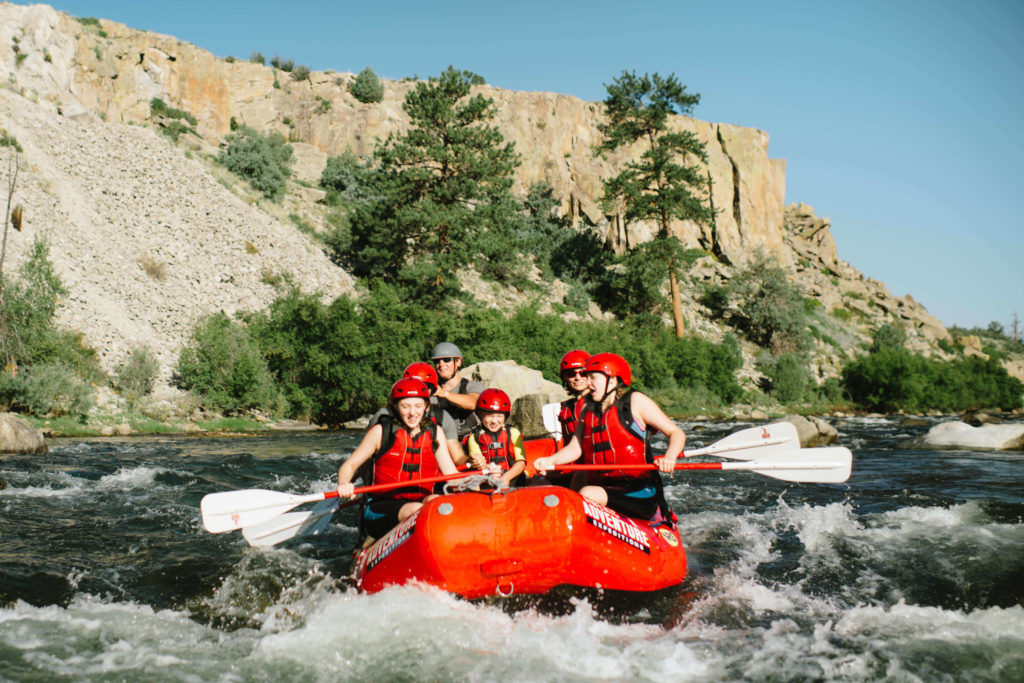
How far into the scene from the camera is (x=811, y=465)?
19.4ft

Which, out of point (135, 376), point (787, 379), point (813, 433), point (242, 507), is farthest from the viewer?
point (787, 379)

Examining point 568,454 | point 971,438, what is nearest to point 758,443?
point 568,454

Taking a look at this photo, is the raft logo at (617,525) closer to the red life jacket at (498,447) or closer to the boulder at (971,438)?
the red life jacket at (498,447)

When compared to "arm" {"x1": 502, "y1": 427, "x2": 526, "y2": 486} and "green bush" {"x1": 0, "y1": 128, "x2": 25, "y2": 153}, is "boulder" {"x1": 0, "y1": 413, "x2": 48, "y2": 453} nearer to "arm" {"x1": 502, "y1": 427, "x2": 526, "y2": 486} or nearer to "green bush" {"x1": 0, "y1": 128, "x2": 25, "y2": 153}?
"arm" {"x1": 502, "y1": 427, "x2": 526, "y2": 486}

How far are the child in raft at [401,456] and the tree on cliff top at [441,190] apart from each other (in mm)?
17786

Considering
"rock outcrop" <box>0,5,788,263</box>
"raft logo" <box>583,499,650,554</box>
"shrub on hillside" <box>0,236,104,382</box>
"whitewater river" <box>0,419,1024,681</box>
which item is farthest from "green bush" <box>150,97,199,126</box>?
"raft logo" <box>583,499,650,554</box>

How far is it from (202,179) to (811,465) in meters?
26.4

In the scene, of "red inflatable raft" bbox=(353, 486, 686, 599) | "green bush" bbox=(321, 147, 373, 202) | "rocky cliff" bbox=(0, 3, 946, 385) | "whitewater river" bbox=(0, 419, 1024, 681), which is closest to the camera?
"whitewater river" bbox=(0, 419, 1024, 681)

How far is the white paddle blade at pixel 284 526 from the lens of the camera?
17.5 feet

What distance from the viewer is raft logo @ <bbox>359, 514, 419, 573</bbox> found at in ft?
13.8

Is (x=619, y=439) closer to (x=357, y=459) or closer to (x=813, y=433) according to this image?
(x=357, y=459)

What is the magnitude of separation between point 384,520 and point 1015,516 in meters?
6.70

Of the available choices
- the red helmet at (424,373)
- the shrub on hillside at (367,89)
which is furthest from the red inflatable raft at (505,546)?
the shrub on hillside at (367,89)

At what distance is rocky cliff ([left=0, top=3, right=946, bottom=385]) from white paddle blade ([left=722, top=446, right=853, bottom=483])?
16.1 meters
